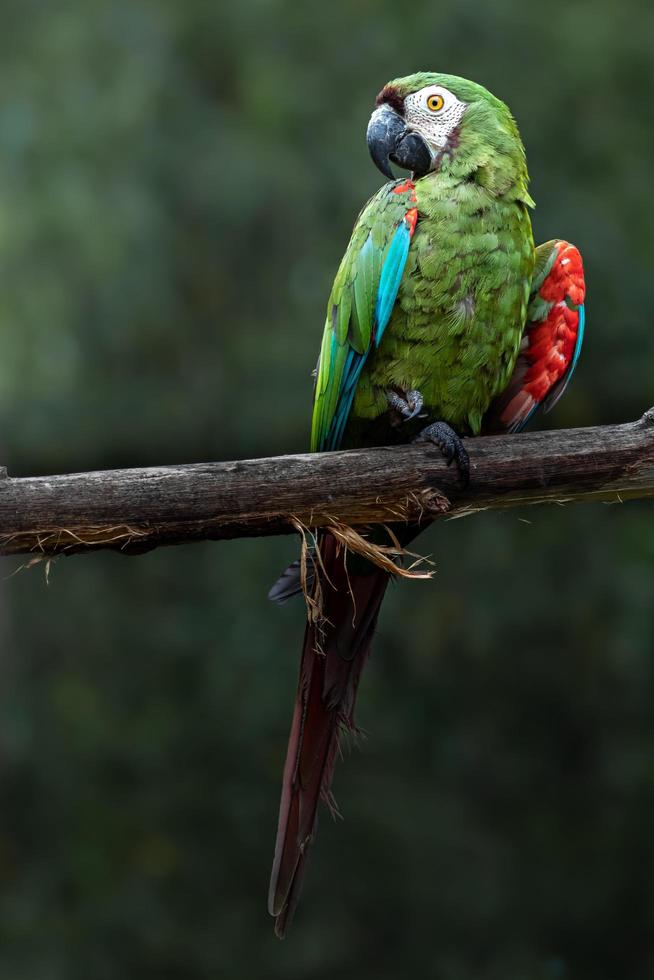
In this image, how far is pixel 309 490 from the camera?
6.27ft

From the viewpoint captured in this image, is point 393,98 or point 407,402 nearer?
point 407,402

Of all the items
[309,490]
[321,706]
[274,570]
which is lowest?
[274,570]

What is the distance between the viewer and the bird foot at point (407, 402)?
224 centimetres

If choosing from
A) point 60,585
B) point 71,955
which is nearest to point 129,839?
point 71,955

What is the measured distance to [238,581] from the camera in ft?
15.4

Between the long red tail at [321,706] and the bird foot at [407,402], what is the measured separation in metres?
0.31

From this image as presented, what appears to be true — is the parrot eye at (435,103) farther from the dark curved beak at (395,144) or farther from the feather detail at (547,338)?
the feather detail at (547,338)

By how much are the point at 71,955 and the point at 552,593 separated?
2.58 m

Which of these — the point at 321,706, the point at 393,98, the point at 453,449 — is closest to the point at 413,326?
the point at 453,449

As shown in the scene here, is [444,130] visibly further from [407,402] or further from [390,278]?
[407,402]

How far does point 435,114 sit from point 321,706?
4.36 feet

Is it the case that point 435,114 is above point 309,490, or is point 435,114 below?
above

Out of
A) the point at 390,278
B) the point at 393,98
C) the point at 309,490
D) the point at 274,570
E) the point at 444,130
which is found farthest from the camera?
the point at 274,570

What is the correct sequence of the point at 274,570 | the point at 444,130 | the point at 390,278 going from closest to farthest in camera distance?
the point at 390,278
the point at 444,130
the point at 274,570
